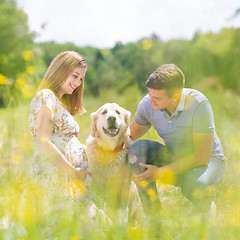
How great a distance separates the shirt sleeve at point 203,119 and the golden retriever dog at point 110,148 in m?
0.75

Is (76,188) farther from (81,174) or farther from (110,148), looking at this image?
(110,148)

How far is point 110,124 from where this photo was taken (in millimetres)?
2881

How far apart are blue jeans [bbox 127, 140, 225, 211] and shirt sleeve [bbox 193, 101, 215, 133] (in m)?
0.32

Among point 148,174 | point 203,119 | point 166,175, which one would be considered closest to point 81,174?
point 148,174

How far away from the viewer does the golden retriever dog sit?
2857 millimetres

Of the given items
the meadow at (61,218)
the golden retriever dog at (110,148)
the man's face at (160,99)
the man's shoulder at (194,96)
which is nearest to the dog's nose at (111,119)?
the golden retriever dog at (110,148)

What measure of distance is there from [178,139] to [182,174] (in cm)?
34

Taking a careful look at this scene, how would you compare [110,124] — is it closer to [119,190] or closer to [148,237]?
[119,190]

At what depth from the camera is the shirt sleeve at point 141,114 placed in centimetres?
283

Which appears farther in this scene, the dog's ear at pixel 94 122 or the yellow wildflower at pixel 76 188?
the dog's ear at pixel 94 122

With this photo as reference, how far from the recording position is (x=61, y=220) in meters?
1.54

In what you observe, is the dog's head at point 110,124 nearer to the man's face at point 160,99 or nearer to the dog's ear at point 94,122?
the dog's ear at point 94,122

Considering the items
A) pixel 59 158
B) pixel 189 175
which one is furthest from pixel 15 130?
pixel 189 175

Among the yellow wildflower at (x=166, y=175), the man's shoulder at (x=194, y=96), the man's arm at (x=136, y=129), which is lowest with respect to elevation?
the yellow wildflower at (x=166, y=175)
